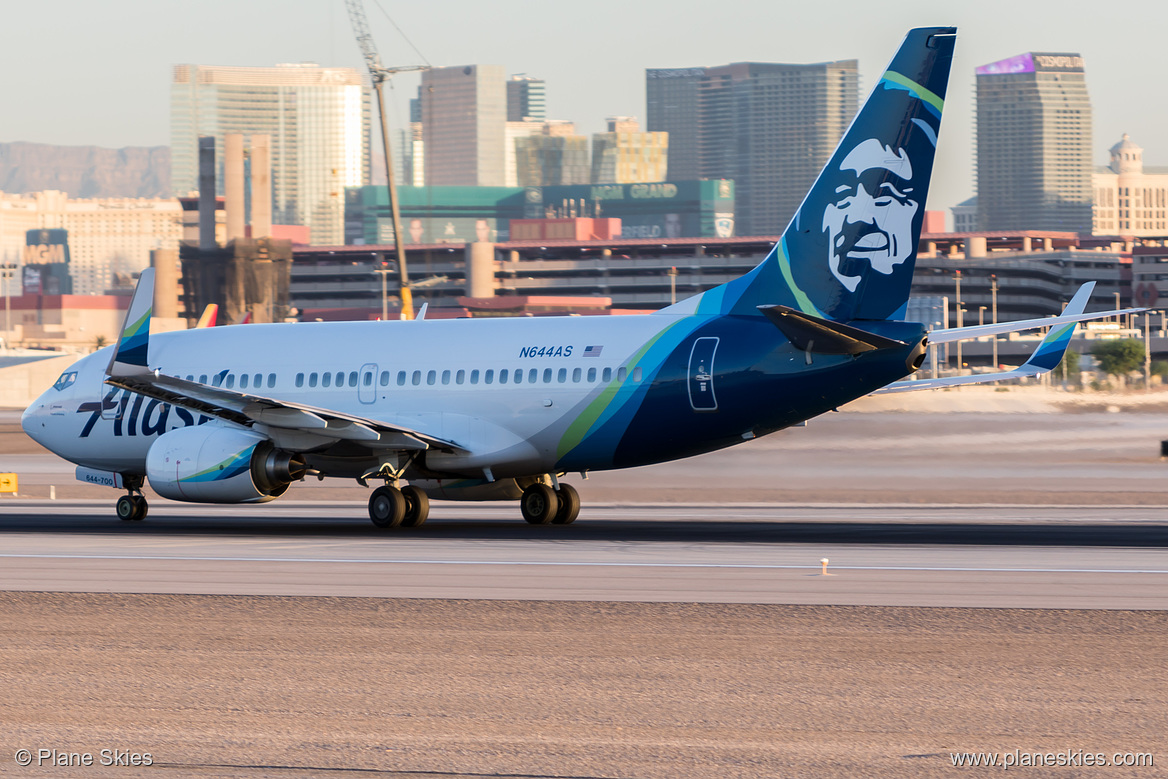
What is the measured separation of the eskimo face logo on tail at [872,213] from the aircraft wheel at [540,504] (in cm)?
846

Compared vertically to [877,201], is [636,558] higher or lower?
lower

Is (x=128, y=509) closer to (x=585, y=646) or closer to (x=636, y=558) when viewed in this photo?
(x=636, y=558)

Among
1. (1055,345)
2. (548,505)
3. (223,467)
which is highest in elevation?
(1055,345)

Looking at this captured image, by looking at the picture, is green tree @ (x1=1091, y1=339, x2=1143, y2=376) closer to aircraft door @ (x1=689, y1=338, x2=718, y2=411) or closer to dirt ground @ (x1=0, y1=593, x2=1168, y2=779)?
aircraft door @ (x1=689, y1=338, x2=718, y2=411)

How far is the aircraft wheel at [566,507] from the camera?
3259cm

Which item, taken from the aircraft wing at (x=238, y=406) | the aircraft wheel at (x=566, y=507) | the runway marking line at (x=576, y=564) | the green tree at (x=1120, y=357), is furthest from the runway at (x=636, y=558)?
the green tree at (x=1120, y=357)

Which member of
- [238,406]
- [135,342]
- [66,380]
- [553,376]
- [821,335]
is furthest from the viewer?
[66,380]

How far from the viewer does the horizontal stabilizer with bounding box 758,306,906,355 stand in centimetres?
2662

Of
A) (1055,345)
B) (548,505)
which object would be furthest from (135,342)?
(1055,345)

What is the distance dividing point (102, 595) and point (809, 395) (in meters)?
13.1

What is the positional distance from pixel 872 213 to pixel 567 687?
15.6 m

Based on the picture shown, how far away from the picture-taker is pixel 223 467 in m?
30.3

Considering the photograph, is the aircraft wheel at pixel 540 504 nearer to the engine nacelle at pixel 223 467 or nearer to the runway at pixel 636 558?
the runway at pixel 636 558

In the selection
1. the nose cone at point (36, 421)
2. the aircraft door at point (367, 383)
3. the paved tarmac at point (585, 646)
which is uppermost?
the aircraft door at point (367, 383)
